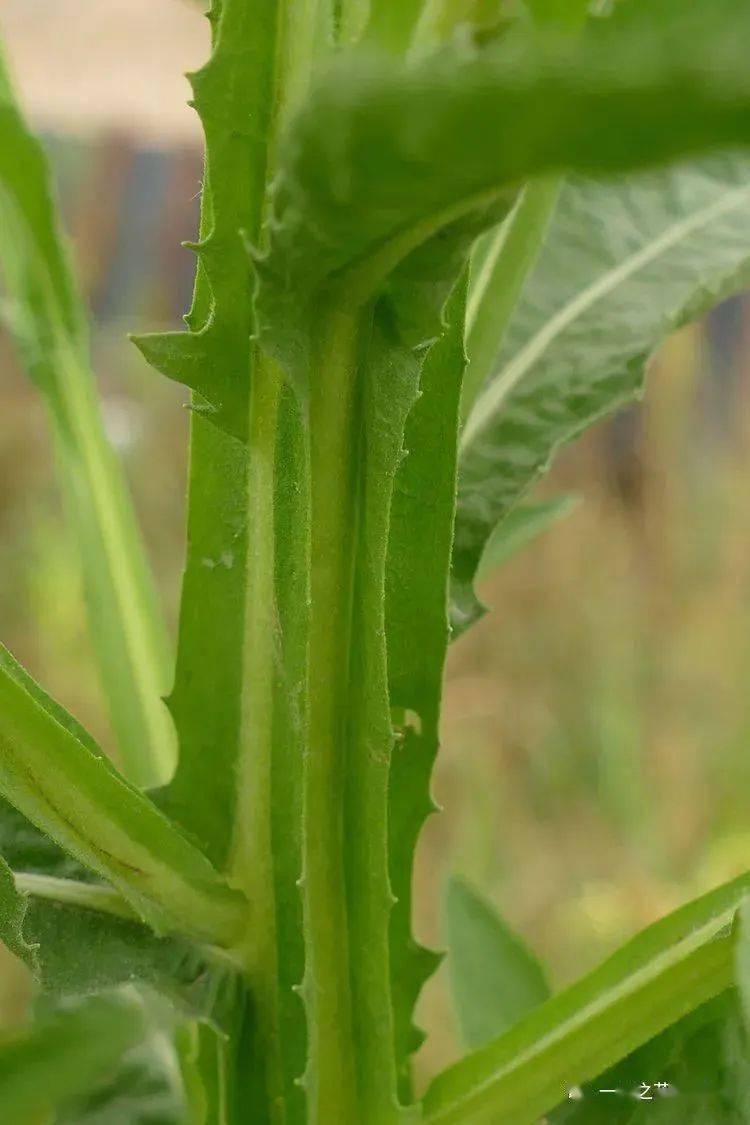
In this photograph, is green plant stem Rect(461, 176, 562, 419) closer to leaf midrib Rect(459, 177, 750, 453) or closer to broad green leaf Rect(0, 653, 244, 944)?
leaf midrib Rect(459, 177, 750, 453)

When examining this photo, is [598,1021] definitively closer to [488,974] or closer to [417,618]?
[417,618]

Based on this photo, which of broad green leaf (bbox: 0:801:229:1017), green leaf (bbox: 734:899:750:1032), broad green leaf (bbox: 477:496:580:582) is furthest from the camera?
broad green leaf (bbox: 477:496:580:582)

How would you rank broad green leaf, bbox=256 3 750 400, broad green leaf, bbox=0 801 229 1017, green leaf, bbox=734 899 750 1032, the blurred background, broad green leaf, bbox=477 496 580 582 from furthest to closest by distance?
the blurred background < broad green leaf, bbox=477 496 580 582 < broad green leaf, bbox=0 801 229 1017 < green leaf, bbox=734 899 750 1032 < broad green leaf, bbox=256 3 750 400

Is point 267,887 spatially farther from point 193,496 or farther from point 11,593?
point 11,593

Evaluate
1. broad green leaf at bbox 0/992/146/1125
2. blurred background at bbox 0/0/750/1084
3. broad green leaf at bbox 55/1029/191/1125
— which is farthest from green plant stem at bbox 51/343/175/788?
blurred background at bbox 0/0/750/1084

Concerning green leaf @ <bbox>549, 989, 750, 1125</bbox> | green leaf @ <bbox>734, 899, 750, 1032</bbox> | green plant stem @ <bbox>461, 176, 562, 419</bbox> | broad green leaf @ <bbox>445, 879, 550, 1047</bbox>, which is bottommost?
broad green leaf @ <bbox>445, 879, 550, 1047</bbox>

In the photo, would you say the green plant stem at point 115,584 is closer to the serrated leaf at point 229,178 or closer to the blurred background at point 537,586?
the serrated leaf at point 229,178
